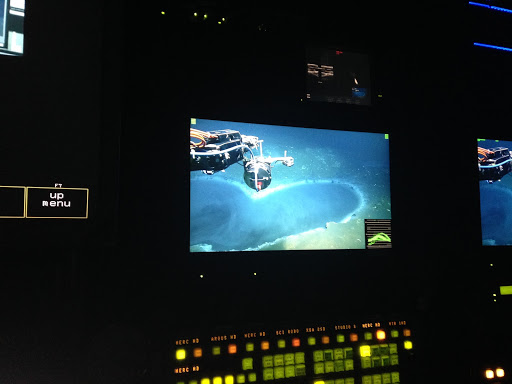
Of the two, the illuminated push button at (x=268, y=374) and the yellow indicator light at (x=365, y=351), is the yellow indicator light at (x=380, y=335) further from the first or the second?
the illuminated push button at (x=268, y=374)

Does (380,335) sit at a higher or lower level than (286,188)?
lower

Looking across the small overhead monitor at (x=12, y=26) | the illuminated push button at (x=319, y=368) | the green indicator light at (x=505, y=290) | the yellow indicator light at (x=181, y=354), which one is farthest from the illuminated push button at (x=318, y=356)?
the small overhead monitor at (x=12, y=26)

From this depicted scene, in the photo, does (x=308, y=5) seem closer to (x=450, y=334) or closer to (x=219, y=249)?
(x=219, y=249)

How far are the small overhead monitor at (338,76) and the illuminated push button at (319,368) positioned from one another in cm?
51

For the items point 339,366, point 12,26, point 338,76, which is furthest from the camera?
point 338,76

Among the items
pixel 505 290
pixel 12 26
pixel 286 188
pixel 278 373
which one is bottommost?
pixel 278 373

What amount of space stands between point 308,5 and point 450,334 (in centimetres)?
74

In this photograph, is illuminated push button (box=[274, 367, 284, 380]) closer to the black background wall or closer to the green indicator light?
the black background wall

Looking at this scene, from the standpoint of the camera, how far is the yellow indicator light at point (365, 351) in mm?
730

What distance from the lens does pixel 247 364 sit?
0.67 m

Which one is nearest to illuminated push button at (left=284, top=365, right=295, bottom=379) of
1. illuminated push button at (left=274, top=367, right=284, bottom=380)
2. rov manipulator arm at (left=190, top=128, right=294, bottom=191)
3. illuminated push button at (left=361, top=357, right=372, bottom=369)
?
illuminated push button at (left=274, top=367, right=284, bottom=380)

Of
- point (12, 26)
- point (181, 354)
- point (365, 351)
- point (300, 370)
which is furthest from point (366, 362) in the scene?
point (12, 26)

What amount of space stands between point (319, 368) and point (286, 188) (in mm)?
328

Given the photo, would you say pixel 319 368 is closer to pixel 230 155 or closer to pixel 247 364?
pixel 247 364
